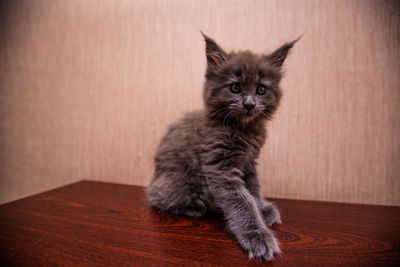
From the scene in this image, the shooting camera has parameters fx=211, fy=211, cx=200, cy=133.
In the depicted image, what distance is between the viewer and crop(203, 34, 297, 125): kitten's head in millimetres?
776

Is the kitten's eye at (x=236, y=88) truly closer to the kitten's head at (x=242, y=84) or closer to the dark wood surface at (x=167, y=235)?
the kitten's head at (x=242, y=84)

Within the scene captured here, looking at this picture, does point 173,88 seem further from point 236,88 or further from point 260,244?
point 260,244

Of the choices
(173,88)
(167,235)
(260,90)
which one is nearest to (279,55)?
(260,90)

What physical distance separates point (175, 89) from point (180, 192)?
59 cm

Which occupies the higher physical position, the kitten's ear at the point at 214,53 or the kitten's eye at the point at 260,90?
the kitten's ear at the point at 214,53

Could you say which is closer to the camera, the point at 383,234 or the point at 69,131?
the point at 383,234

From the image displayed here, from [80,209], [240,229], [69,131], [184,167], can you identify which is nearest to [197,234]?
[240,229]

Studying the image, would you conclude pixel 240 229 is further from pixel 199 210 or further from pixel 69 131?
pixel 69 131

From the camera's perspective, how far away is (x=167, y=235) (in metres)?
0.72

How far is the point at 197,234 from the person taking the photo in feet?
2.41

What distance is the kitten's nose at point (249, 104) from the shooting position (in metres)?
0.74

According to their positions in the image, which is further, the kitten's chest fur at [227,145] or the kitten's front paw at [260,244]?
the kitten's chest fur at [227,145]

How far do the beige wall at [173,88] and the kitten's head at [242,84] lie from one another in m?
0.23

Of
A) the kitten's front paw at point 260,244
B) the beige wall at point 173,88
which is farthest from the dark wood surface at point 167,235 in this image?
the beige wall at point 173,88
